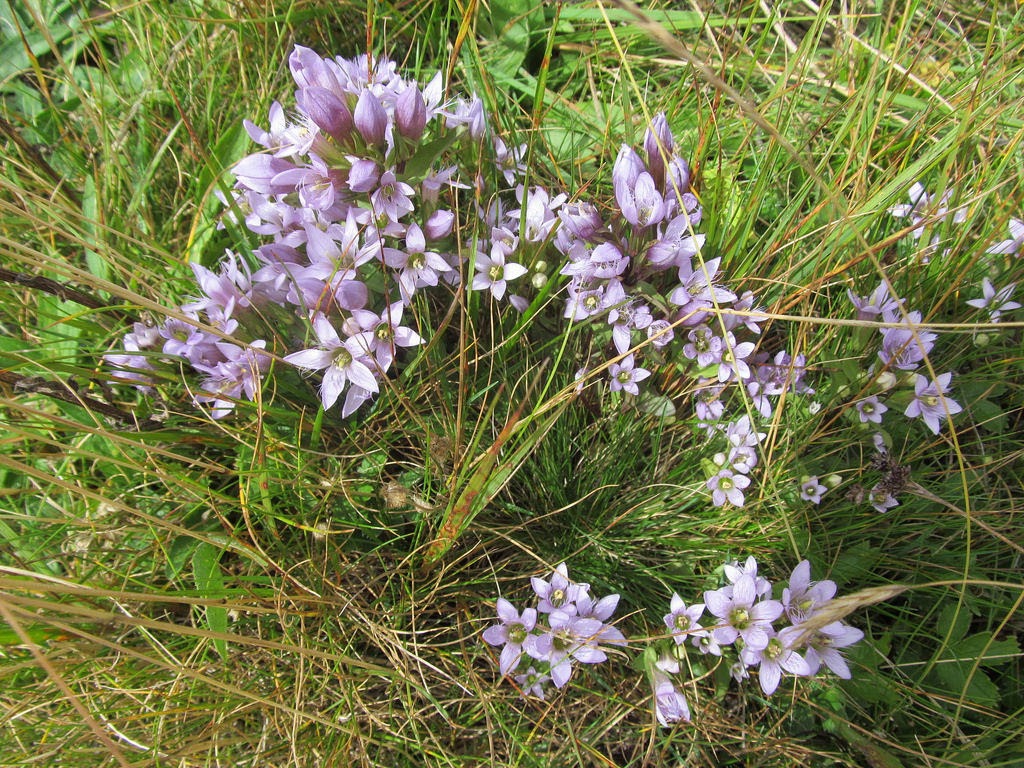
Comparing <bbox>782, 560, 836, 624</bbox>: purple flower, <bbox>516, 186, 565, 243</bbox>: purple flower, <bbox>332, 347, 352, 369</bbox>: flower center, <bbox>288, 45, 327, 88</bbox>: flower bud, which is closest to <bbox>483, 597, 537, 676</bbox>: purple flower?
<bbox>782, 560, 836, 624</bbox>: purple flower

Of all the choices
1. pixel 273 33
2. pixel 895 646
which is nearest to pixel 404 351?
pixel 273 33

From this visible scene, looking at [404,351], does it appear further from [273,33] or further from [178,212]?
[273,33]

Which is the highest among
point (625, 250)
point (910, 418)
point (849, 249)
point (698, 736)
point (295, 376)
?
point (625, 250)

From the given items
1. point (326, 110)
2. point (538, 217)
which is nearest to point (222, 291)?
point (326, 110)

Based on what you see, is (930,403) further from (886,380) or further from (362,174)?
(362,174)

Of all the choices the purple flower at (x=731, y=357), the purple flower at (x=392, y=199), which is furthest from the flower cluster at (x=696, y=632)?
the purple flower at (x=392, y=199)

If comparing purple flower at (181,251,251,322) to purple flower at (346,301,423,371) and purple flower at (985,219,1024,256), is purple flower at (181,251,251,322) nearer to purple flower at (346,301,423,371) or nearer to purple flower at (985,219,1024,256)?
purple flower at (346,301,423,371)
